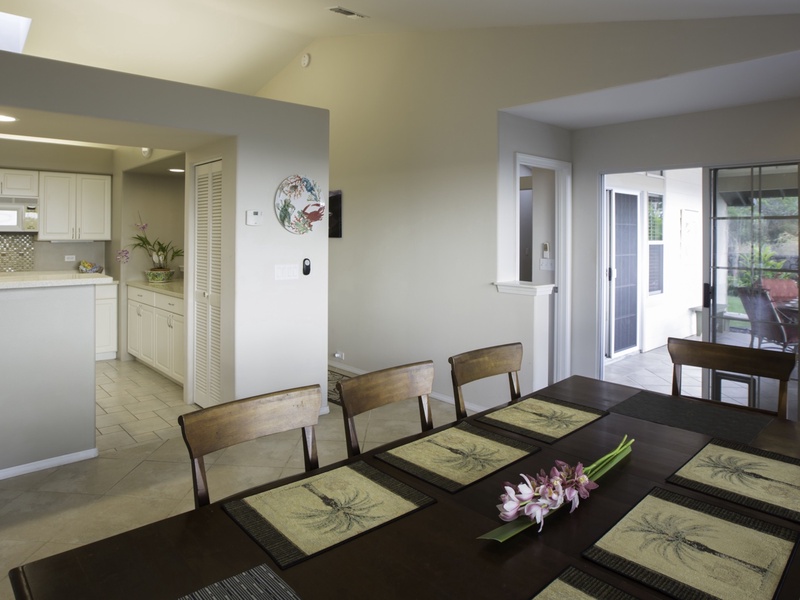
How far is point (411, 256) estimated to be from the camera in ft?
16.3

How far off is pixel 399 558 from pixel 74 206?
6572mm

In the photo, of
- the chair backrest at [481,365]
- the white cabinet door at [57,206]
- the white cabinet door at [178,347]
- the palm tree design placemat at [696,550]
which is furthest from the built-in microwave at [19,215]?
the palm tree design placemat at [696,550]

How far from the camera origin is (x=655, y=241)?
6.72 meters

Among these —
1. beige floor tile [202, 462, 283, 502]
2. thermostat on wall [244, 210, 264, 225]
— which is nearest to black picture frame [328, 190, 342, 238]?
thermostat on wall [244, 210, 264, 225]

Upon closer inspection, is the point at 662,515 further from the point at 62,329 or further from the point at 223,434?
the point at 62,329

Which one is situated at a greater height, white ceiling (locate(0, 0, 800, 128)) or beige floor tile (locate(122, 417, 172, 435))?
white ceiling (locate(0, 0, 800, 128))

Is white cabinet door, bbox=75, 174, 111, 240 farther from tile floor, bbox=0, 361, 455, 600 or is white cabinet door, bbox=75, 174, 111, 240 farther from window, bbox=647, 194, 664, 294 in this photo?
window, bbox=647, 194, 664, 294

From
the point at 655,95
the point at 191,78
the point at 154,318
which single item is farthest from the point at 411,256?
the point at 191,78

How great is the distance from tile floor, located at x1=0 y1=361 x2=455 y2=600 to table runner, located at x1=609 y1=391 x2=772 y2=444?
199 centimetres

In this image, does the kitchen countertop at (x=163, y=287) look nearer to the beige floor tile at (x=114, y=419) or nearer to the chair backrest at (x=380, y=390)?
the beige floor tile at (x=114, y=419)

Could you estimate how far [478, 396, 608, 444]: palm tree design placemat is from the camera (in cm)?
177

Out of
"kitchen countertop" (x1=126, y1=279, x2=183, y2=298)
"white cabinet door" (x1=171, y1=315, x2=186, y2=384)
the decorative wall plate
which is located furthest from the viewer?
"kitchen countertop" (x1=126, y1=279, x2=183, y2=298)

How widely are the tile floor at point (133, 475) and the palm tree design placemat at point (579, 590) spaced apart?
2.19 meters

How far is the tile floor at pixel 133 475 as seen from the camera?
2646 mm
